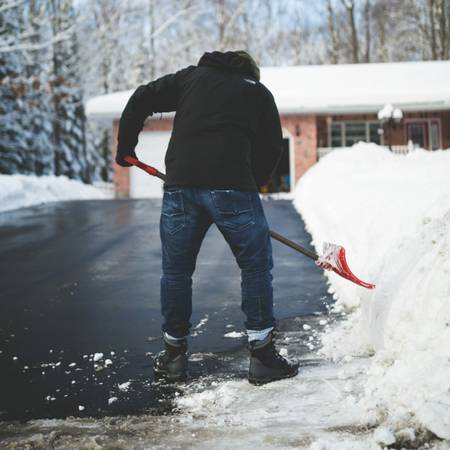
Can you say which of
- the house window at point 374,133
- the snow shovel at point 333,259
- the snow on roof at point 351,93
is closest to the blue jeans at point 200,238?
the snow shovel at point 333,259

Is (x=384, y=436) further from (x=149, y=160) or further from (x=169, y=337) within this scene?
(x=149, y=160)

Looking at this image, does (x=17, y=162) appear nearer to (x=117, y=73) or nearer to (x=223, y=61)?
(x=117, y=73)

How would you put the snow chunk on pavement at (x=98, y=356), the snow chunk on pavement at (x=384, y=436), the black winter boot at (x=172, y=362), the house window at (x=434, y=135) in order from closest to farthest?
1. the snow chunk on pavement at (x=384, y=436)
2. the black winter boot at (x=172, y=362)
3. the snow chunk on pavement at (x=98, y=356)
4. the house window at (x=434, y=135)

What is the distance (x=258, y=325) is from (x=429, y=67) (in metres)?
25.0

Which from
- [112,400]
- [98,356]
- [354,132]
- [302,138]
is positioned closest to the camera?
[112,400]

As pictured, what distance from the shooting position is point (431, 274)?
9.32 ft

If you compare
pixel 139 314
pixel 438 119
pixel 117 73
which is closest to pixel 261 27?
pixel 117 73

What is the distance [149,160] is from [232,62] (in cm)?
1829

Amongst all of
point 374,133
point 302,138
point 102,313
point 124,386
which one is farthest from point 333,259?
point 374,133

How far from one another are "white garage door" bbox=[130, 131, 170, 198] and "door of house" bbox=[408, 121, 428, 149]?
32.5ft

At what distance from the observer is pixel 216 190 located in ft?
9.55

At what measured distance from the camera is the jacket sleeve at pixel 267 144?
10.1 ft

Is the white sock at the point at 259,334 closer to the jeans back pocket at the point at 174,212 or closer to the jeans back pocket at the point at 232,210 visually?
the jeans back pocket at the point at 232,210

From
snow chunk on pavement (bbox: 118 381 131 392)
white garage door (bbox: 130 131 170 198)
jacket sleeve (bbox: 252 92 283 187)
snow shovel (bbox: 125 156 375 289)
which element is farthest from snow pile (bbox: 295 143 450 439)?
white garage door (bbox: 130 131 170 198)
